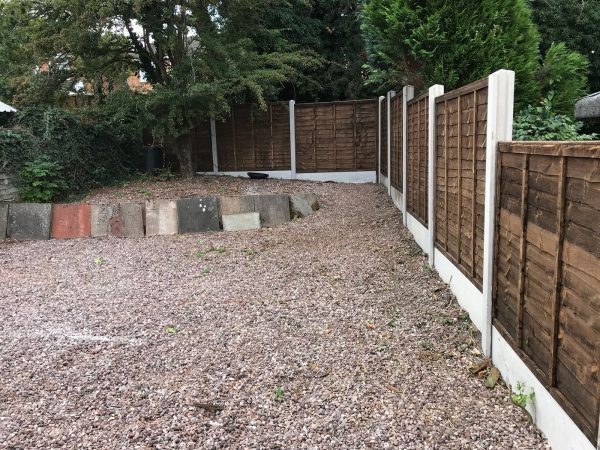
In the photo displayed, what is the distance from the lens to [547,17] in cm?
1308

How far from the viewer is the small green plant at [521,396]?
2.49m

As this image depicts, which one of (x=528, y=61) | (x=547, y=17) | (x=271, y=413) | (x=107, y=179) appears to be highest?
(x=547, y=17)

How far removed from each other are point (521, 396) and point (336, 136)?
33.5ft

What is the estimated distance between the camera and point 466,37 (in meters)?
6.32

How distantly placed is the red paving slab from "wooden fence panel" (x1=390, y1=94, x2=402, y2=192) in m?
4.74

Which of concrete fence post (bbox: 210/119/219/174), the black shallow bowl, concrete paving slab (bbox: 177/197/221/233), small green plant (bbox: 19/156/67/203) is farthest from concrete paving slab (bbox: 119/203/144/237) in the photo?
concrete fence post (bbox: 210/119/219/174)

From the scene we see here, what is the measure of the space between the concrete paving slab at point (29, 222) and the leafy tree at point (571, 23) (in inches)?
472

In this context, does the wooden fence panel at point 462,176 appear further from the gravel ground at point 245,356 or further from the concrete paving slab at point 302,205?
the concrete paving slab at point 302,205

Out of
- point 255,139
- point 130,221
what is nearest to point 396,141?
point 130,221

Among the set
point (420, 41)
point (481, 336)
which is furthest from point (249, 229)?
point (481, 336)

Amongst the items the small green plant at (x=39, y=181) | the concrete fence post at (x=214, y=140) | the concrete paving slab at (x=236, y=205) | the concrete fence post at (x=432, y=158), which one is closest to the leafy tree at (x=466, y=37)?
the concrete fence post at (x=432, y=158)

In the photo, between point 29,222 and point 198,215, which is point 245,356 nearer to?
point 198,215

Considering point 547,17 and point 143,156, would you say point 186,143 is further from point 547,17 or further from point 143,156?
point 547,17

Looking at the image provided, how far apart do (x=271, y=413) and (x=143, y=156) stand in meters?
10.0
